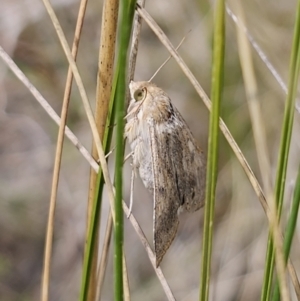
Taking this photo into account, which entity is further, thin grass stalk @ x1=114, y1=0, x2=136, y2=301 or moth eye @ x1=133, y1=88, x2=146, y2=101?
moth eye @ x1=133, y1=88, x2=146, y2=101

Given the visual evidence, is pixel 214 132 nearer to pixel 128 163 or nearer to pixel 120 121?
pixel 120 121

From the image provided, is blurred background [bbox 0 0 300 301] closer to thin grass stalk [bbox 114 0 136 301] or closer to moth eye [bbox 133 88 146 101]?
moth eye [bbox 133 88 146 101]

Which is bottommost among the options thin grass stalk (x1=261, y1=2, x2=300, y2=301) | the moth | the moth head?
thin grass stalk (x1=261, y1=2, x2=300, y2=301)

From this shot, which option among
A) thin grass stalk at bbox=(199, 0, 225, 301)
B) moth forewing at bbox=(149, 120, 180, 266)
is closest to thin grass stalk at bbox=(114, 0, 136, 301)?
thin grass stalk at bbox=(199, 0, 225, 301)

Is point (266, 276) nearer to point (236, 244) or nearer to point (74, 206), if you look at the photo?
point (236, 244)

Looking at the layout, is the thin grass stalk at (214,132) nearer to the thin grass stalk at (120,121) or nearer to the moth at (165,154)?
the thin grass stalk at (120,121)

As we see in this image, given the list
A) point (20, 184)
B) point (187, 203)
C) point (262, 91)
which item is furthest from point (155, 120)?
point (20, 184)

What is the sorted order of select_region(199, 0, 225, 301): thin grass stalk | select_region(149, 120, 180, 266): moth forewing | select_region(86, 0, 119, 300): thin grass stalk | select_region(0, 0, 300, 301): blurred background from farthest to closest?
1. select_region(0, 0, 300, 301): blurred background
2. select_region(149, 120, 180, 266): moth forewing
3. select_region(86, 0, 119, 300): thin grass stalk
4. select_region(199, 0, 225, 301): thin grass stalk
